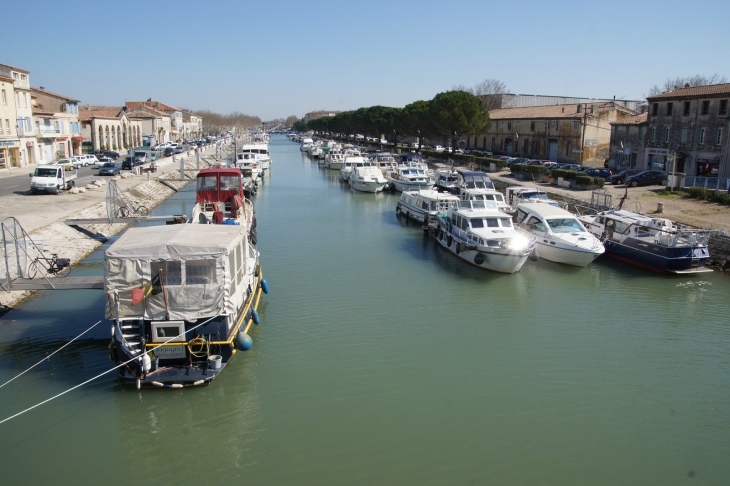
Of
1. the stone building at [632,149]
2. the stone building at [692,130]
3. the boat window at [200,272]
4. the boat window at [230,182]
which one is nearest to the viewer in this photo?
the boat window at [200,272]

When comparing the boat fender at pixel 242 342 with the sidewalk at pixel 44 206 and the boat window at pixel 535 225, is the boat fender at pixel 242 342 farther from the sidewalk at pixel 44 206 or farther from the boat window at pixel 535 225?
the sidewalk at pixel 44 206

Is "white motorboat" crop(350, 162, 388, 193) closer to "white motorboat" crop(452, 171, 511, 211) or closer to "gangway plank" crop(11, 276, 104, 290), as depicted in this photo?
"white motorboat" crop(452, 171, 511, 211)

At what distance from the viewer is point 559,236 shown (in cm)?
2275

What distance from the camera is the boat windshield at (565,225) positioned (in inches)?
920

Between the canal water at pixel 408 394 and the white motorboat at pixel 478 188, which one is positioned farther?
the white motorboat at pixel 478 188

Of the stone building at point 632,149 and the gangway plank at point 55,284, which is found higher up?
the stone building at point 632,149

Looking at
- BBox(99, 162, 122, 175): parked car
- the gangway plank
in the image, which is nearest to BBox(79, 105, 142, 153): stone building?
BBox(99, 162, 122, 175): parked car

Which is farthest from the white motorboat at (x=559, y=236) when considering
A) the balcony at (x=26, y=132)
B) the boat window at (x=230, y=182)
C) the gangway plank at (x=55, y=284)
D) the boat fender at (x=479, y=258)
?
the balcony at (x=26, y=132)

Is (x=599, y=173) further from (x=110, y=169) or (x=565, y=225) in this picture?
(x=110, y=169)

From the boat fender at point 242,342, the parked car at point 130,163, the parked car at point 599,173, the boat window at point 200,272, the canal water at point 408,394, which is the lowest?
the canal water at point 408,394

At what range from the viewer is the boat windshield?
23.4 metres

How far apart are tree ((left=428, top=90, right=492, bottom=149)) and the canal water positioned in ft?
141

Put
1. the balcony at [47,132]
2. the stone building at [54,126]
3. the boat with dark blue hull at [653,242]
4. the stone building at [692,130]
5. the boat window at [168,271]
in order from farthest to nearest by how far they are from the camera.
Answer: the stone building at [54,126]
the balcony at [47,132]
the stone building at [692,130]
the boat with dark blue hull at [653,242]
the boat window at [168,271]

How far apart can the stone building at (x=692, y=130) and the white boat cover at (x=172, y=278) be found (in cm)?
3725
